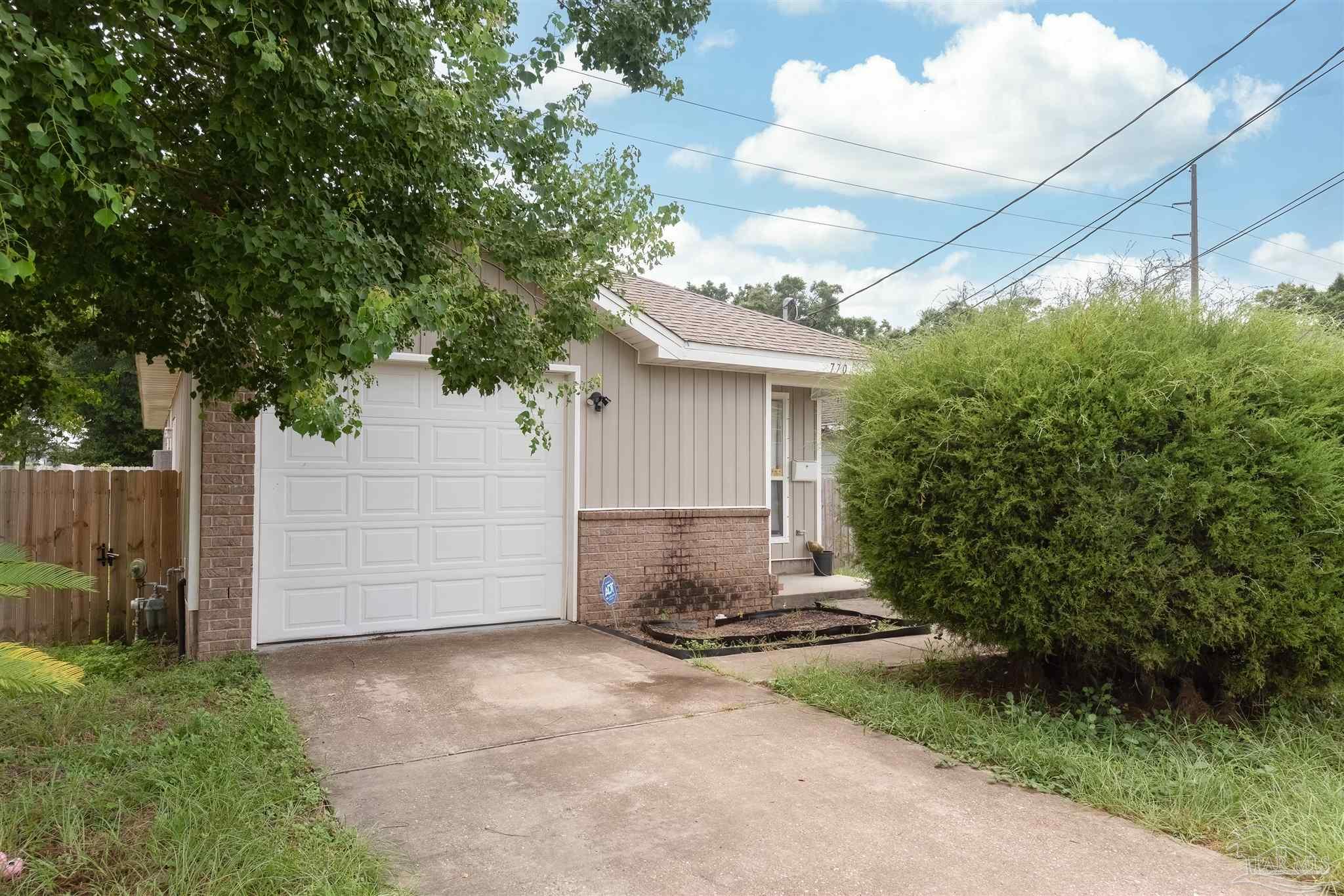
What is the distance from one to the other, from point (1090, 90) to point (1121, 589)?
16.4 m

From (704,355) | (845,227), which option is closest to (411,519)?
(704,355)

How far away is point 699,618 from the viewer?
8375 millimetres

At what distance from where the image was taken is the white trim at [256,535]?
6.52 meters

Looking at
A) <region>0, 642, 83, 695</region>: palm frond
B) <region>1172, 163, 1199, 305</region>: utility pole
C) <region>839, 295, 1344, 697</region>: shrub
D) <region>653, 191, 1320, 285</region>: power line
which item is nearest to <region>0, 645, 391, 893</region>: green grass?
<region>0, 642, 83, 695</region>: palm frond

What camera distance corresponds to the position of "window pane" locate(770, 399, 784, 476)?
34.0 ft

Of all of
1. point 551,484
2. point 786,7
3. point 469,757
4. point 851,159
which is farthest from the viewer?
point 851,159

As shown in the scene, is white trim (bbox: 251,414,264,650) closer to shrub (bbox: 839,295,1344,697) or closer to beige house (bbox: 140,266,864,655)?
beige house (bbox: 140,266,864,655)

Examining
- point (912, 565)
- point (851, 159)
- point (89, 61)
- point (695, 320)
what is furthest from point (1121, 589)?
point (851, 159)

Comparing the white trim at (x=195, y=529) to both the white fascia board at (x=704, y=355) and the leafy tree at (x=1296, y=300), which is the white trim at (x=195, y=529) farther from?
the leafy tree at (x=1296, y=300)

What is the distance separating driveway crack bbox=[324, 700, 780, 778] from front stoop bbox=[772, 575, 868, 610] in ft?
12.4

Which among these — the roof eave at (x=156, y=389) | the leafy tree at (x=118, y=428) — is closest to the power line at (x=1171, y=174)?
the roof eave at (x=156, y=389)

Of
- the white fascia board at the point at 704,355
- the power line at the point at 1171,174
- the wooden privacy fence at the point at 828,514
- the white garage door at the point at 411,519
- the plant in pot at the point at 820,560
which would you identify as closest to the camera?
the white garage door at the point at 411,519

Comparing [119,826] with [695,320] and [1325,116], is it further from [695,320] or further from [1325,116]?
[1325,116]

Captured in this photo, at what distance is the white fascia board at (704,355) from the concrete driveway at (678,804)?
3566mm
